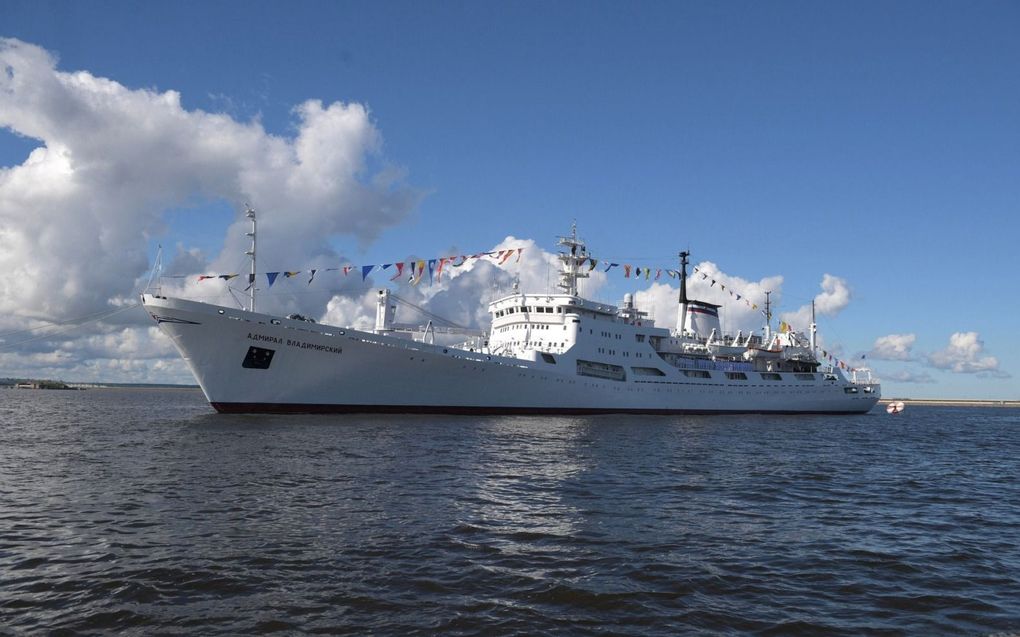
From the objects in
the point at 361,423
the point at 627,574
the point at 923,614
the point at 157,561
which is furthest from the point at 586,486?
the point at 361,423

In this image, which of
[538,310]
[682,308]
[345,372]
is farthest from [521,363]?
[682,308]

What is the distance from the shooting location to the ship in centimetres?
2911

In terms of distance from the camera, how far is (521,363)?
114ft

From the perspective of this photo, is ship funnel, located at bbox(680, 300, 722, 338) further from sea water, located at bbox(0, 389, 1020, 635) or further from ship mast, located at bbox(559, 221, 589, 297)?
sea water, located at bbox(0, 389, 1020, 635)

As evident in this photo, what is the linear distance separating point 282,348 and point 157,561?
22.7m

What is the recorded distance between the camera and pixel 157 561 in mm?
7496

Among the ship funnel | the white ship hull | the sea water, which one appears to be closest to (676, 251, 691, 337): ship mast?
the ship funnel

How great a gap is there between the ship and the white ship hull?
0.06 meters

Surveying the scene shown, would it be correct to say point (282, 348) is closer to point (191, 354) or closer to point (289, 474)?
point (191, 354)

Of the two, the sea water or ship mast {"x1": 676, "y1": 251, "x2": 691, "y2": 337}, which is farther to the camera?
ship mast {"x1": 676, "y1": 251, "x2": 691, "y2": 337}

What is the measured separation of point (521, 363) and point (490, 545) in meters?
26.3

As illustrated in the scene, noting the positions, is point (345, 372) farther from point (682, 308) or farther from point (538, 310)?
point (682, 308)

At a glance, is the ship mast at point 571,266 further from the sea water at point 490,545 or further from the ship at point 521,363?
the sea water at point 490,545

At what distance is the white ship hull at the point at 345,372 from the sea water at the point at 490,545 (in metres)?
11.0
